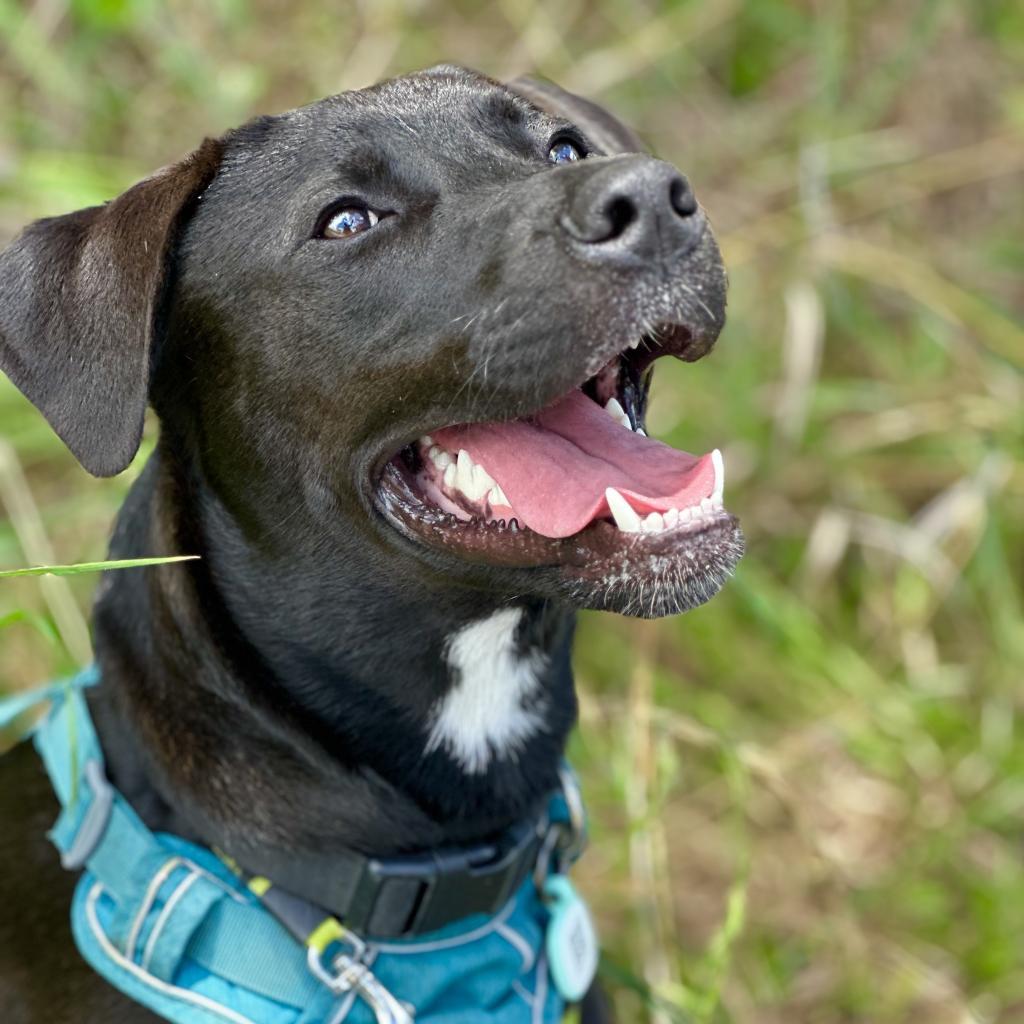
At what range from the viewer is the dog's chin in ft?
6.73

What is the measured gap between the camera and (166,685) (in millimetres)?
2311

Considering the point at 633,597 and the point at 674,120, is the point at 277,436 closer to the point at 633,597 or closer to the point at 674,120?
the point at 633,597

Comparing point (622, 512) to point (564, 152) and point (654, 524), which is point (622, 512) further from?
point (564, 152)

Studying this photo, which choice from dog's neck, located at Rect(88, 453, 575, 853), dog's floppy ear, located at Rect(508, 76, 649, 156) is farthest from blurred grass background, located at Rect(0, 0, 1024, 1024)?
dog's floppy ear, located at Rect(508, 76, 649, 156)

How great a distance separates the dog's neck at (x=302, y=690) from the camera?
7.41ft

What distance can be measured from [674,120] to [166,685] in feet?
10.3

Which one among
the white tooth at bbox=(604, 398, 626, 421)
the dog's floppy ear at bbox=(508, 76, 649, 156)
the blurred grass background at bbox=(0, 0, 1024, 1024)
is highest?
the dog's floppy ear at bbox=(508, 76, 649, 156)

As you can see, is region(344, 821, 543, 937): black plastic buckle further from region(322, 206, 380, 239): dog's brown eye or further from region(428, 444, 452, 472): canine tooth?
region(322, 206, 380, 239): dog's brown eye

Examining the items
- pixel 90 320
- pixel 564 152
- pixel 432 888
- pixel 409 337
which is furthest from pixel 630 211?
pixel 432 888

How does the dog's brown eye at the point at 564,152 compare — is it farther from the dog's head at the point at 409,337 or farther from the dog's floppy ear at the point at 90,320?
the dog's floppy ear at the point at 90,320

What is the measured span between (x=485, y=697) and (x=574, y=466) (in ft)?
1.56

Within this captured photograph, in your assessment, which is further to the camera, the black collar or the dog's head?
the black collar

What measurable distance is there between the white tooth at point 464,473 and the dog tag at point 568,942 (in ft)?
2.42

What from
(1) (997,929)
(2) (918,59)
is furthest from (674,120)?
(1) (997,929)
